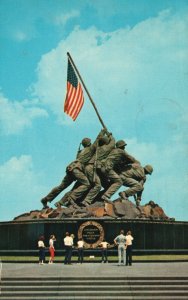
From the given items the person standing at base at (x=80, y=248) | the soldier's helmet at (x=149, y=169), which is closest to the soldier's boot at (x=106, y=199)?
the soldier's helmet at (x=149, y=169)

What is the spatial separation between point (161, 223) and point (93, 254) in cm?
364

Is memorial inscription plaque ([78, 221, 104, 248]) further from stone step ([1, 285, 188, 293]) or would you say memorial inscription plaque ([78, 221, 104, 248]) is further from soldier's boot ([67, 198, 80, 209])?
stone step ([1, 285, 188, 293])

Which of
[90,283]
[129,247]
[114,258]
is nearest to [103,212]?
[114,258]

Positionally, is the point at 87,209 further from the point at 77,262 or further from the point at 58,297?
the point at 58,297

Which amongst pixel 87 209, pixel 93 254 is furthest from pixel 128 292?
pixel 87 209

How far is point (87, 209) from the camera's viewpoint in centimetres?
2812

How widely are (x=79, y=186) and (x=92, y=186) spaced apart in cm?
68

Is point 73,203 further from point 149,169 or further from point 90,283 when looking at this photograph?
point 90,283

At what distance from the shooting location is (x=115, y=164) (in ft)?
98.9

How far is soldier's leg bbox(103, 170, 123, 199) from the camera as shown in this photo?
29.4 m

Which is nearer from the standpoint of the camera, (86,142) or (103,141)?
(103,141)

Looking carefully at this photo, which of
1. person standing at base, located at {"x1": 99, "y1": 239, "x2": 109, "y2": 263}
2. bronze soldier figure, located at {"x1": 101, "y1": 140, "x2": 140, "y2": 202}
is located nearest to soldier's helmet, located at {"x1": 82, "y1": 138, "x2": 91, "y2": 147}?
bronze soldier figure, located at {"x1": 101, "y1": 140, "x2": 140, "y2": 202}

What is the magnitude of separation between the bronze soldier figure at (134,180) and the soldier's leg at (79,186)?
6.03 ft

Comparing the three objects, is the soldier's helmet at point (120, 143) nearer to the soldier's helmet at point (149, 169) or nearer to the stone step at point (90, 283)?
the soldier's helmet at point (149, 169)
